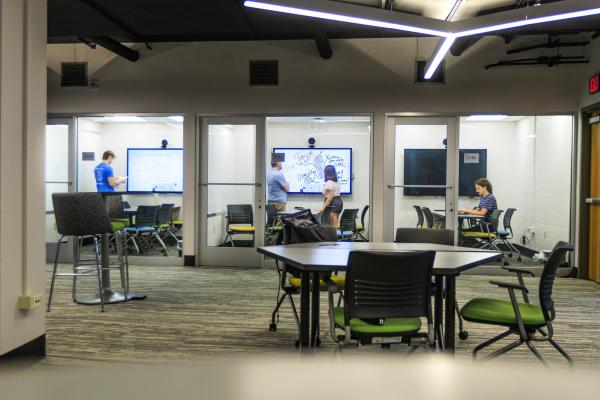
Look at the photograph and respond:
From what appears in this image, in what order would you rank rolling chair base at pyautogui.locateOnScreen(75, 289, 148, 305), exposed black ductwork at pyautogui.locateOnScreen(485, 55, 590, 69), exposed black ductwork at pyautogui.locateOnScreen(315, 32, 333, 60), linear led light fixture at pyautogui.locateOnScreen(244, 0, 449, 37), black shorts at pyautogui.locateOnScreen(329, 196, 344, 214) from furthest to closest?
black shorts at pyautogui.locateOnScreen(329, 196, 344, 214) < exposed black ductwork at pyautogui.locateOnScreen(485, 55, 590, 69) < exposed black ductwork at pyautogui.locateOnScreen(315, 32, 333, 60) < rolling chair base at pyautogui.locateOnScreen(75, 289, 148, 305) < linear led light fixture at pyautogui.locateOnScreen(244, 0, 449, 37)

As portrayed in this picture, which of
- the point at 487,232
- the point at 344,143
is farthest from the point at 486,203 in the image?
the point at 344,143

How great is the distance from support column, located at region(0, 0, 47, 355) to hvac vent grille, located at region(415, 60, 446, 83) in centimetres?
460

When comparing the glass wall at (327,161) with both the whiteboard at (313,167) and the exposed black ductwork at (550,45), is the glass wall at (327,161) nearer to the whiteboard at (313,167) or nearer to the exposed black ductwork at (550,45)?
Answer: the whiteboard at (313,167)

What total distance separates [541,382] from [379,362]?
5.7 inches

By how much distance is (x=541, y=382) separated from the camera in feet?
1.28

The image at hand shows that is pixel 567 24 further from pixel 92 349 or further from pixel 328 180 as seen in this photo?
pixel 92 349

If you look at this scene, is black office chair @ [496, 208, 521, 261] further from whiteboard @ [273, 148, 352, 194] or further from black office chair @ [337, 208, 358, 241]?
whiteboard @ [273, 148, 352, 194]

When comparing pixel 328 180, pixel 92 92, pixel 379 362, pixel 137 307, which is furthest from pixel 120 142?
pixel 379 362

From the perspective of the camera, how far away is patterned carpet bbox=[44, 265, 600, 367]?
122 inches

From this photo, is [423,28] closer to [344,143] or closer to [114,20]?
[114,20]

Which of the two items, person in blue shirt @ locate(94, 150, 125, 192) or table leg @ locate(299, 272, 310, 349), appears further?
person in blue shirt @ locate(94, 150, 125, 192)

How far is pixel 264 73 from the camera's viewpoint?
6309mm

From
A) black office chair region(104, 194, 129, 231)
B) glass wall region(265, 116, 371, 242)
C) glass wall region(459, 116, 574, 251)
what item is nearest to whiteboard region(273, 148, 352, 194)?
glass wall region(265, 116, 371, 242)

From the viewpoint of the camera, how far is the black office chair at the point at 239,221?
653 cm
